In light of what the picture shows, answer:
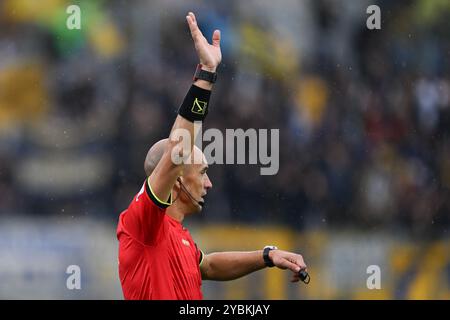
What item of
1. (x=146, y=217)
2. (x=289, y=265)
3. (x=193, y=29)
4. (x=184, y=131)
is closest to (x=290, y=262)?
(x=289, y=265)

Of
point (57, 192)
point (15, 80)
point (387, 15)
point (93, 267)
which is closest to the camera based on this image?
point (93, 267)

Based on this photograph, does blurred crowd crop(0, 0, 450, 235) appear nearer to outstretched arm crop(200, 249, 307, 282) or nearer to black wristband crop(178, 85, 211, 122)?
outstretched arm crop(200, 249, 307, 282)

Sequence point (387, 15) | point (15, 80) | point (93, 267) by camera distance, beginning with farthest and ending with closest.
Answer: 1. point (387, 15)
2. point (15, 80)
3. point (93, 267)

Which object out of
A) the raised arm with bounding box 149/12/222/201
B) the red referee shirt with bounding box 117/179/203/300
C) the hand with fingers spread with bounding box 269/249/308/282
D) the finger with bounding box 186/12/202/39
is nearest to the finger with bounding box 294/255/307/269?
the hand with fingers spread with bounding box 269/249/308/282

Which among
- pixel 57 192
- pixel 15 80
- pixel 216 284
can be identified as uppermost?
pixel 15 80

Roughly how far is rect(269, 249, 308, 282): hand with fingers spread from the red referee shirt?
1.58 feet

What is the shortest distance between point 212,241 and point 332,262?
1.23 meters

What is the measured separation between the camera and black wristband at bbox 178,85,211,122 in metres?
4.82

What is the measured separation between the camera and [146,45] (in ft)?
36.5

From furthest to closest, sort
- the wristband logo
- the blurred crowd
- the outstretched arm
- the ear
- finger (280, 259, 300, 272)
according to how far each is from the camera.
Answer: the blurred crowd, the outstretched arm, the ear, finger (280, 259, 300, 272), the wristband logo

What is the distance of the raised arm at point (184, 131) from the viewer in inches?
190

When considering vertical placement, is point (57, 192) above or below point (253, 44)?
below

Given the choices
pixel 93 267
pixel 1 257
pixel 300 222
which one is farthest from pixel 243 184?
pixel 1 257

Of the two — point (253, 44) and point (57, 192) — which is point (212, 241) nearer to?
point (57, 192)
